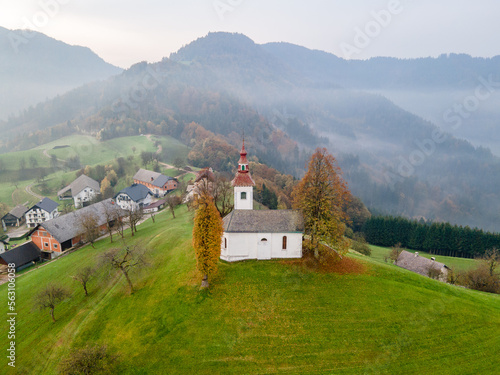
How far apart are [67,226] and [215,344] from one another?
57077 mm

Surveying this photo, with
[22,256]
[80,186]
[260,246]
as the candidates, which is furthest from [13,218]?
[260,246]

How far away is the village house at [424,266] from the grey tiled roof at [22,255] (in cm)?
8477

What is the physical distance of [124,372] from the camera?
27094 millimetres

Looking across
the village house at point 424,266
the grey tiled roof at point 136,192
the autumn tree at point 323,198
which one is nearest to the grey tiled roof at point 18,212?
the grey tiled roof at point 136,192

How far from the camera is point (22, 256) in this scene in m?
62.2

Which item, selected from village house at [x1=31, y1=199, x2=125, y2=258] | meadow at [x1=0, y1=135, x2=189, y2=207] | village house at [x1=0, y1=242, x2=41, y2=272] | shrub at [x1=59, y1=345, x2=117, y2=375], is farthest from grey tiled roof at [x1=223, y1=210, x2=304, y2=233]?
meadow at [x1=0, y1=135, x2=189, y2=207]

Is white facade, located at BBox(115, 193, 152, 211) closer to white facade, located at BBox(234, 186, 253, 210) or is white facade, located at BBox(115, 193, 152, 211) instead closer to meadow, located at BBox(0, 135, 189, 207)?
meadow, located at BBox(0, 135, 189, 207)

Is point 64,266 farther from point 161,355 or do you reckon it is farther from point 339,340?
point 339,340

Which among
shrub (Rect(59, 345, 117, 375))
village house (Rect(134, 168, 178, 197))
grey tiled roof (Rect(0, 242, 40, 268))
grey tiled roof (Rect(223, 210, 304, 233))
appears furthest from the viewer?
village house (Rect(134, 168, 178, 197))

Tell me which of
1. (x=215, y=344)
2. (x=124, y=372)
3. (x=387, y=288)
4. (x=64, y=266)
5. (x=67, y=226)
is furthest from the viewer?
(x=67, y=226)

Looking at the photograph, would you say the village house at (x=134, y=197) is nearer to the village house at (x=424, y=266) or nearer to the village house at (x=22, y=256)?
the village house at (x=22, y=256)

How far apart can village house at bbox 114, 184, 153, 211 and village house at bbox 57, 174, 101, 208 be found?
1798 cm

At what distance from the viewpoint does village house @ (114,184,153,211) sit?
101444 millimetres

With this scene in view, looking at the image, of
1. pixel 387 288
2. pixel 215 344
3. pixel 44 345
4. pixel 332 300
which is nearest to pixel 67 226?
pixel 44 345
